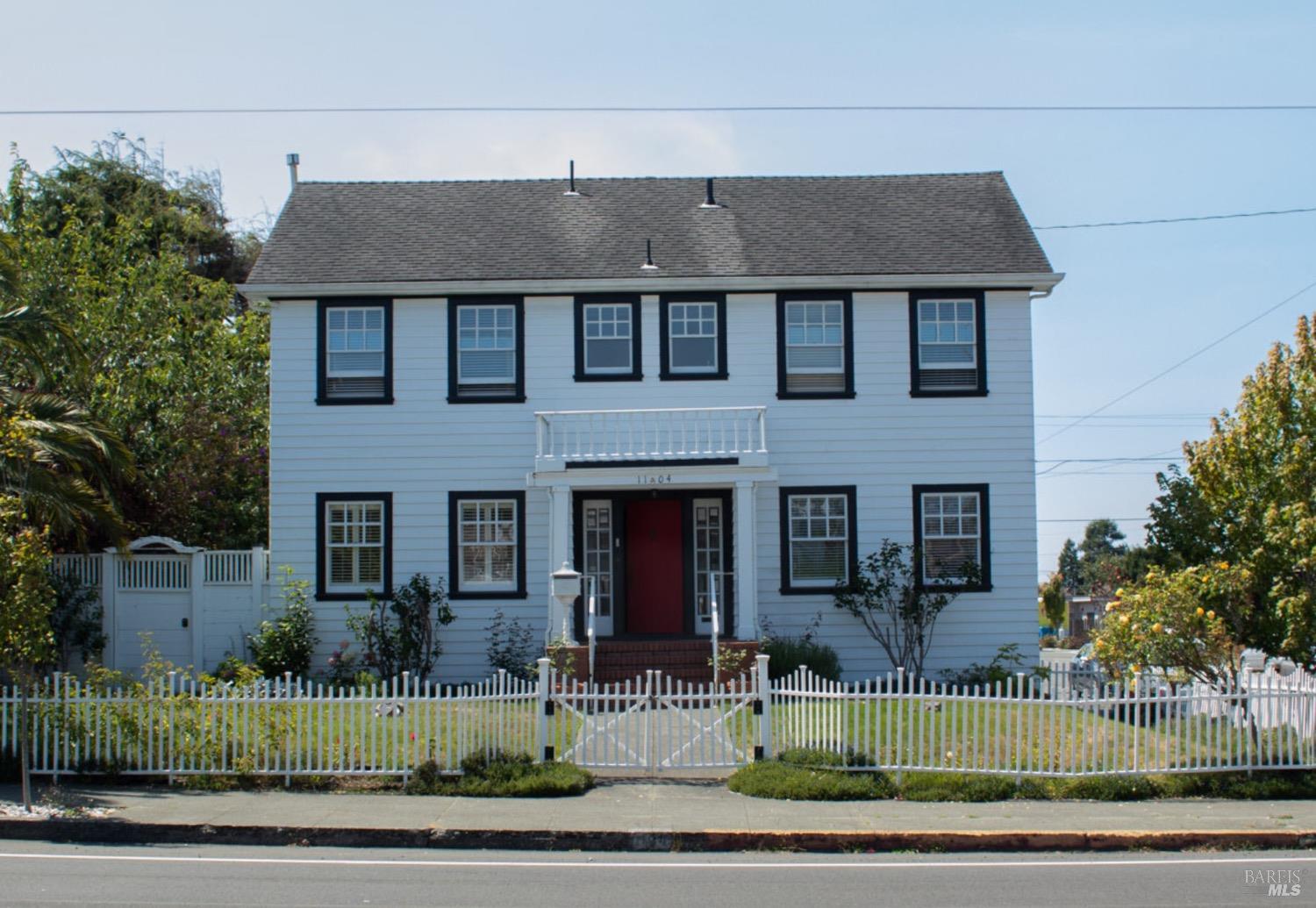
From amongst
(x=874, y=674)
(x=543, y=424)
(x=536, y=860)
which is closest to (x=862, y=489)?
(x=874, y=674)

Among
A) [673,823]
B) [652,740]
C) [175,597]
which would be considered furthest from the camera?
[175,597]

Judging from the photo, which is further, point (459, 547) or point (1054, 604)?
point (1054, 604)

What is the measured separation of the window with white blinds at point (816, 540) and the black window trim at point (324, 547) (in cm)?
640

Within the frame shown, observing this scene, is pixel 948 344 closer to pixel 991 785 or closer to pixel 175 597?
pixel 991 785

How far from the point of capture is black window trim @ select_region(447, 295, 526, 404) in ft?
68.7

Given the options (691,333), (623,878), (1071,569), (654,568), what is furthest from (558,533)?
(1071,569)

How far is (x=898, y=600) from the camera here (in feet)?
67.2

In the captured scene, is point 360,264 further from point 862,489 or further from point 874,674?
point 874,674

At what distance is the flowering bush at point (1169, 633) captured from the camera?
14125mm

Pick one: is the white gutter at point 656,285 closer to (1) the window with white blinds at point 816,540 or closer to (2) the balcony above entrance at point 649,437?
(2) the balcony above entrance at point 649,437

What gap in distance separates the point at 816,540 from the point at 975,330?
4.34 metres

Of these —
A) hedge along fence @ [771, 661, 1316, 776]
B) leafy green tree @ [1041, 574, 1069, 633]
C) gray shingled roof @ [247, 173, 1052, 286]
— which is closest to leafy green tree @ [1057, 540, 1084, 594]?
leafy green tree @ [1041, 574, 1069, 633]

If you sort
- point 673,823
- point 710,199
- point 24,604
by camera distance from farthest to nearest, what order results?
A: 1. point 710,199
2. point 24,604
3. point 673,823

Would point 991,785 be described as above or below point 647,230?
below
